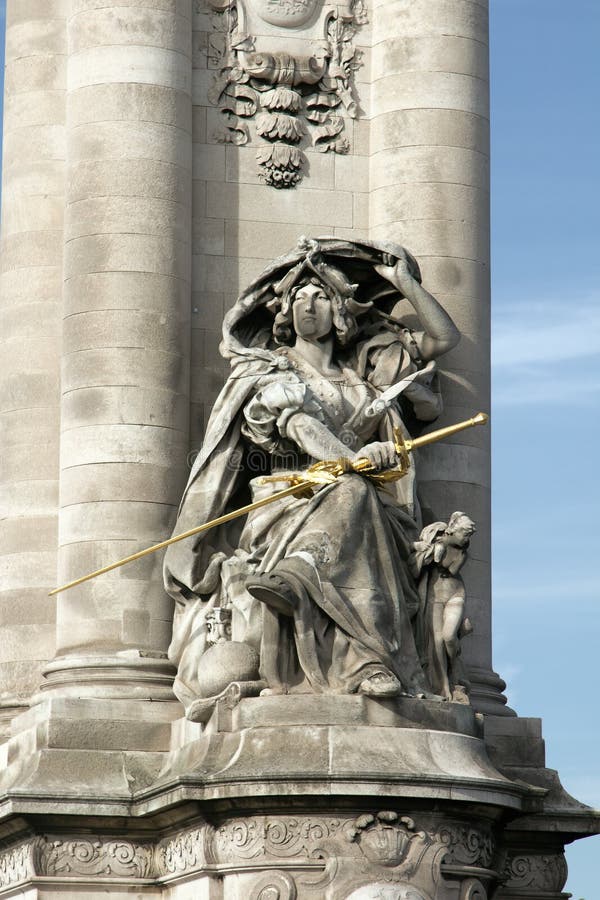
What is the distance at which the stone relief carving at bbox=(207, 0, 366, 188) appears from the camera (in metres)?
26.2

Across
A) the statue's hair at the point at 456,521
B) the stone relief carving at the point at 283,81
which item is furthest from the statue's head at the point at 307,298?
the statue's hair at the point at 456,521

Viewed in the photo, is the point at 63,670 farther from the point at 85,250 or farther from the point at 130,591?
the point at 85,250

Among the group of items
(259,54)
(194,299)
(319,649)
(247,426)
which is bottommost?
(319,649)

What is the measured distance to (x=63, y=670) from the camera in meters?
24.5

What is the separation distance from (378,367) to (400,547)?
82.8 inches

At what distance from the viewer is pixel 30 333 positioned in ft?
86.4

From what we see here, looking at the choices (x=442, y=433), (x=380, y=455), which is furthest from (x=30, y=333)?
(x=442, y=433)

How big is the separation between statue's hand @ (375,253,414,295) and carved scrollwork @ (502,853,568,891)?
5.58 metres

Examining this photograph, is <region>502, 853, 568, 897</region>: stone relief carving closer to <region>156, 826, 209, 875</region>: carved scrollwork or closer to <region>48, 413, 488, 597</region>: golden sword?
<region>156, 826, 209, 875</region>: carved scrollwork

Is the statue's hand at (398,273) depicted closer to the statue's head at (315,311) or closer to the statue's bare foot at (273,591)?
the statue's head at (315,311)

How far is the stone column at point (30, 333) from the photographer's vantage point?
84.2 ft

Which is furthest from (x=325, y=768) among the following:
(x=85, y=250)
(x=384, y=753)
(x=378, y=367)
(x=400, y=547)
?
(x=85, y=250)

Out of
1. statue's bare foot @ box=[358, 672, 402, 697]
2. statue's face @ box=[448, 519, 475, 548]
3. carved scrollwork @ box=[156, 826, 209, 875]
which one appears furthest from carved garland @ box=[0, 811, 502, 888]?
statue's face @ box=[448, 519, 475, 548]

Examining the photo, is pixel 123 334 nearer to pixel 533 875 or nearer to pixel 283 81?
pixel 283 81
